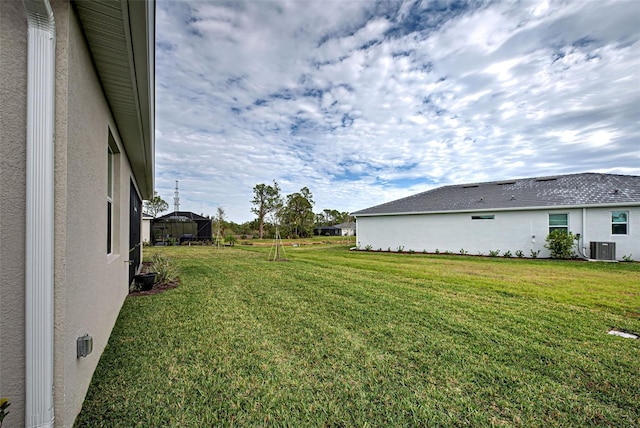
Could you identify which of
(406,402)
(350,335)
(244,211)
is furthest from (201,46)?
(244,211)

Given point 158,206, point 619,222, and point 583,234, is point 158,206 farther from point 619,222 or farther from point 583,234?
point 619,222

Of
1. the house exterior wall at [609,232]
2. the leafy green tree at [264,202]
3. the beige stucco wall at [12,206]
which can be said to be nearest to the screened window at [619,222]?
the house exterior wall at [609,232]

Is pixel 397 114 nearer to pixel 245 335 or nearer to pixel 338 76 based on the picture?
pixel 338 76

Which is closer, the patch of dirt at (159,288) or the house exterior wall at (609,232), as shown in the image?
the patch of dirt at (159,288)

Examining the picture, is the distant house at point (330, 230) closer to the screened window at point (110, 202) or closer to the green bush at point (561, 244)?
the green bush at point (561, 244)

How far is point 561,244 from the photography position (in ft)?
38.5

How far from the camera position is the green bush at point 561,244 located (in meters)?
11.7

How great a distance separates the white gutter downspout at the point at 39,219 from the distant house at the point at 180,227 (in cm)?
2363

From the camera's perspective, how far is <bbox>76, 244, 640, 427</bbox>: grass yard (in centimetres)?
213

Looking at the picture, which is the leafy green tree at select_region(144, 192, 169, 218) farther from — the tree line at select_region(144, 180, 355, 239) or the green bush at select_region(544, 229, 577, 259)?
the green bush at select_region(544, 229, 577, 259)

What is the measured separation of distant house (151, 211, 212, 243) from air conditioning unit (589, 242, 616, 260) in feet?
80.8

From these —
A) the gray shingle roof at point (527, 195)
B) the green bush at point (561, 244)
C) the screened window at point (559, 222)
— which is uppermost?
the gray shingle roof at point (527, 195)

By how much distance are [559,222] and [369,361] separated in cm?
1400

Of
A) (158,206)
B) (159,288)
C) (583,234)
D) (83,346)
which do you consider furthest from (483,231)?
(158,206)
